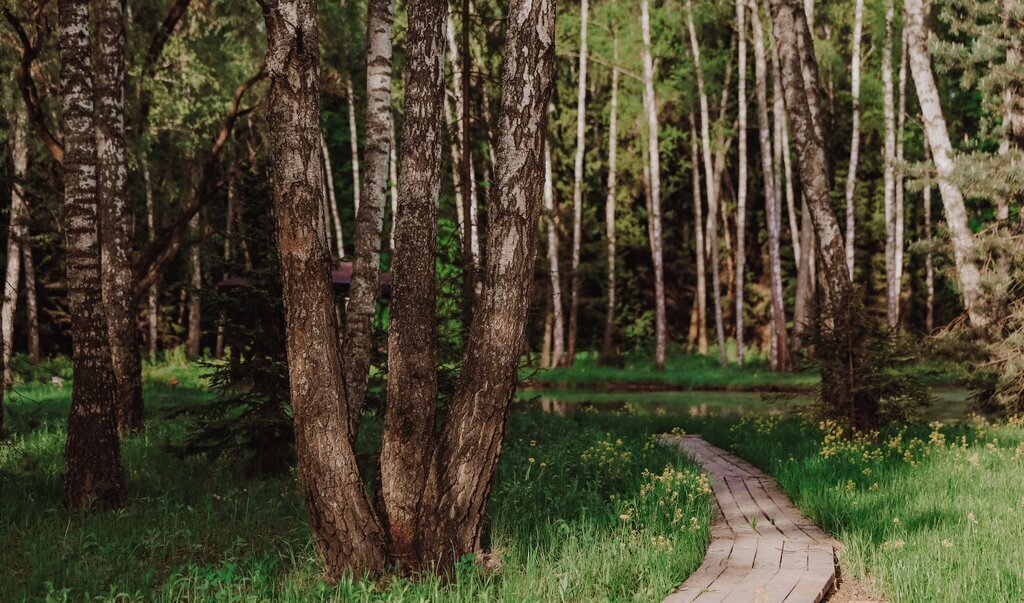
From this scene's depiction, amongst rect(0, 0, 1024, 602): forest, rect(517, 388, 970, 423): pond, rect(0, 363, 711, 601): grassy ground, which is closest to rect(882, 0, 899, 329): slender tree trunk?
rect(517, 388, 970, 423): pond

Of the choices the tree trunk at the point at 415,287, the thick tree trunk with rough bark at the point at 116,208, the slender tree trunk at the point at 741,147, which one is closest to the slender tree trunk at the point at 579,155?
the slender tree trunk at the point at 741,147

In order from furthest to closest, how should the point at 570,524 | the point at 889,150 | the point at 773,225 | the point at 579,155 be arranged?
the point at 579,155, the point at 773,225, the point at 889,150, the point at 570,524

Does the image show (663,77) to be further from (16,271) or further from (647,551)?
(647,551)

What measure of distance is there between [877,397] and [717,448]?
203cm

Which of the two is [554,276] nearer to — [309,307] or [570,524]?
[570,524]

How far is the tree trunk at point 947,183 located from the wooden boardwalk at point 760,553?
6032mm

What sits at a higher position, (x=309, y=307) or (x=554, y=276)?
(x=554, y=276)

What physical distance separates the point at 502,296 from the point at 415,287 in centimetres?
58

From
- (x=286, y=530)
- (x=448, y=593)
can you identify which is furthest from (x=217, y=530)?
(x=448, y=593)

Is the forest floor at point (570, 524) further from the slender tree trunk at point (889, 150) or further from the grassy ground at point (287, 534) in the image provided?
the slender tree trunk at point (889, 150)

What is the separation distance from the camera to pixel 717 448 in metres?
10.6

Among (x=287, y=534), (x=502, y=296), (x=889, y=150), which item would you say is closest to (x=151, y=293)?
(x=889, y=150)

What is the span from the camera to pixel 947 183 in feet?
39.1

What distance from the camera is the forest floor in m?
4.80
